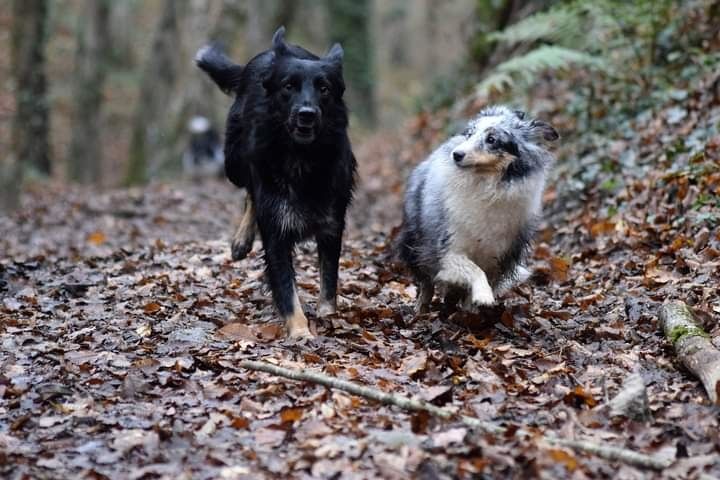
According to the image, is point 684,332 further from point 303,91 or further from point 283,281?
point 303,91

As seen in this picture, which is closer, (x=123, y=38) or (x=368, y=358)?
(x=368, y=358)

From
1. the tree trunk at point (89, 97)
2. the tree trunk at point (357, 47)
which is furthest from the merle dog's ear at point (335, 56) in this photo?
the tree trunk at point (357, 47)

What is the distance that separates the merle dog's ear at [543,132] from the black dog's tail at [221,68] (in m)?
2.87

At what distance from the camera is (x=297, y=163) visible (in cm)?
604

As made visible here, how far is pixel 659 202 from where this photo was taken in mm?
8234

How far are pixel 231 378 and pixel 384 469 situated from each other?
1544 mm

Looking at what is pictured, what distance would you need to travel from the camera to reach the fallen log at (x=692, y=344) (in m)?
4.74

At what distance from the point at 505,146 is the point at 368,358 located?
176 centimetres

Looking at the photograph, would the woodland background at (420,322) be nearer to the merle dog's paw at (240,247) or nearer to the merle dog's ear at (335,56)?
the merle dog's paw at (240,247)

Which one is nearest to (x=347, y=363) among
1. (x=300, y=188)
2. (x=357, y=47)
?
(x=300, y=188)

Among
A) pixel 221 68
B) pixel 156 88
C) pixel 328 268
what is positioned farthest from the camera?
pixel 156 88

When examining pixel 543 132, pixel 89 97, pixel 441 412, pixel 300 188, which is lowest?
pixel 441 412

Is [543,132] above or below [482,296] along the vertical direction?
above

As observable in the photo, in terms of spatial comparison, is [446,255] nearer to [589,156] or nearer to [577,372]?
[577,372]
